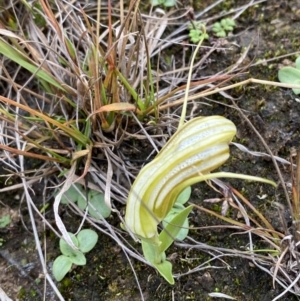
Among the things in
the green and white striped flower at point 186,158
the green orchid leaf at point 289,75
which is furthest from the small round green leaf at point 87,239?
the green orchid leaf at point 289,75

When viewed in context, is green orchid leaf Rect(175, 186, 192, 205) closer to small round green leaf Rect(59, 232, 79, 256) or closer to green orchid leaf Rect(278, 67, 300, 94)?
small round green leaf Rect(59, 232, 79, 256)

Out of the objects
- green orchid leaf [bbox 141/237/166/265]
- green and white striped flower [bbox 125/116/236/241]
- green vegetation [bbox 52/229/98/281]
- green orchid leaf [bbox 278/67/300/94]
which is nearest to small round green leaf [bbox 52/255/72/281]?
green vegetation [bbox 52/229/98/281]

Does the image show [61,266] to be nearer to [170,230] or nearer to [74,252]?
[74,252]

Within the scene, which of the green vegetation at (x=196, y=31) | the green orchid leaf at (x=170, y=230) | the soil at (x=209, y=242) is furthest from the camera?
the green vegetation at (x=196, y=31)

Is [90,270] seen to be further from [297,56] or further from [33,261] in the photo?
[297,56]

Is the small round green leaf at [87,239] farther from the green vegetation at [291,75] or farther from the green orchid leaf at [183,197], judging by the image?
the green vegetation at [291,75]

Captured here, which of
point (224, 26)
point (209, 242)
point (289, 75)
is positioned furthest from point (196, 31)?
point (209, 242)

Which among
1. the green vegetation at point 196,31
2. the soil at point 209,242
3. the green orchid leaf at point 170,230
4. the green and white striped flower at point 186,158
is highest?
the green and white striped flower at point 186,158
